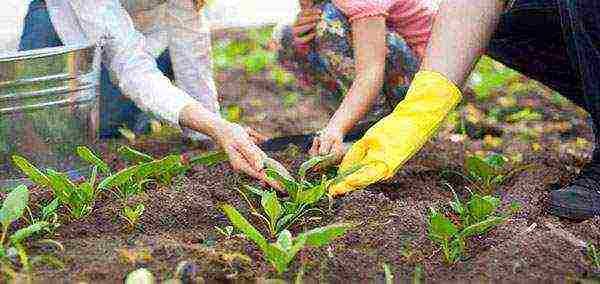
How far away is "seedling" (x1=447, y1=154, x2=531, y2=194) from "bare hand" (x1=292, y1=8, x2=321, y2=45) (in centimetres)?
60

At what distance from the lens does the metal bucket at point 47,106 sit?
1983mm

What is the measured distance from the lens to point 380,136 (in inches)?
74.2

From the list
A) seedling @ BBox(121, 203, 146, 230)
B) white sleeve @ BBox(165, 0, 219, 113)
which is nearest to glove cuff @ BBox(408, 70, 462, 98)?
seedling @ BBox(121, 203, 146, 230)

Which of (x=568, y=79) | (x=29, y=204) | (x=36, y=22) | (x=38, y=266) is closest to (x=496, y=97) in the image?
(x=568, y=79)

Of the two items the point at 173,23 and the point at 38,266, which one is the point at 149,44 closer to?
the point at 173,23

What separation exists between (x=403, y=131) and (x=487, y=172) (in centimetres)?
26

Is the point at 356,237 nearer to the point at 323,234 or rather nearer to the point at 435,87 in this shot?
the point at 323,234

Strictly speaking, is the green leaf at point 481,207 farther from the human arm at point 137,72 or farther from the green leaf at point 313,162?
the human arm at point 137,72

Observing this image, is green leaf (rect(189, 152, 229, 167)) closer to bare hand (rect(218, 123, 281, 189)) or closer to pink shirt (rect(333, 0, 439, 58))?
bare hand (rect(218, 123, 281, 189))

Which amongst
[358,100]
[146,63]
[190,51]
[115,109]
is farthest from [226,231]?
[115,109]

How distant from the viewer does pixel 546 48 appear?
84.7 inches

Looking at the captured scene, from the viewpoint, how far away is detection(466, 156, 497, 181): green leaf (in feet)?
6.62

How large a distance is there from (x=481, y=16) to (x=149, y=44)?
1.05m

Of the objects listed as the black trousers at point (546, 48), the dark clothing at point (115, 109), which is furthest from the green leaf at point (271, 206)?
the dark clothing at point (115, 109)
